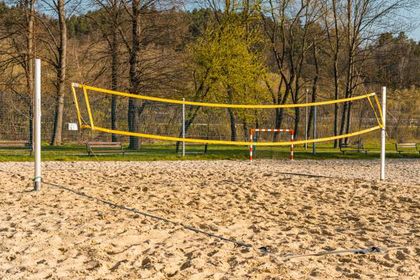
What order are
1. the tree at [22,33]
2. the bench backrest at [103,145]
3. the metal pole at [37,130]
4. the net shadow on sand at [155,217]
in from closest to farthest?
1. the net shadow on sand at [155,217]
2. the metal pole at [37,130]
3. the bench backrest at [103,145]
4. the tree at [22,33]

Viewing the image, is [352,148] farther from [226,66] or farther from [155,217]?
[155,217]

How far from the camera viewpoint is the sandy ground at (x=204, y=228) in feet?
12.9

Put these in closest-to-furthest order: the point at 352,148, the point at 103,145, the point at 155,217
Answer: the point at 155,217
the point at 103,145
the point at 352,148

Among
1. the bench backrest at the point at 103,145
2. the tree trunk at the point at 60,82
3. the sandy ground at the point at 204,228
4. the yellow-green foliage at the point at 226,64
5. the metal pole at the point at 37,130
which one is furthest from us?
the yellow-green foliage at the point at 226,64

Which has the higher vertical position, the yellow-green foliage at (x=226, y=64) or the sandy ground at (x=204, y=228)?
the yellow-green foliage at (x=226, y=64)

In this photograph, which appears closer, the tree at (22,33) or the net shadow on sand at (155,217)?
the net shadow on sand at (155,217)

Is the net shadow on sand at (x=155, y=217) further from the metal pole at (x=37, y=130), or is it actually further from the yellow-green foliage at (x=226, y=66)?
the yellow-green foliage at (x=226, y=66)

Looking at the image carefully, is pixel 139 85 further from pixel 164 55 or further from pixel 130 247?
pixel 130 247

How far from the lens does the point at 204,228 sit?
208 inches

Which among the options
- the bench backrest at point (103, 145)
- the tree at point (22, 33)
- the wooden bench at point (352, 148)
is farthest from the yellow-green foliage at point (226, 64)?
the tree at point (22, 33)

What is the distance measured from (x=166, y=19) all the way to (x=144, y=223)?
14.9 m

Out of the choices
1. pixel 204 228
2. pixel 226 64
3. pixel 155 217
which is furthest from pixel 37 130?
pixel 226 64

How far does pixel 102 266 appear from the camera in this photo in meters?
3.91

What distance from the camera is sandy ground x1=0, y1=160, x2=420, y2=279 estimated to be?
3938 millimetres
